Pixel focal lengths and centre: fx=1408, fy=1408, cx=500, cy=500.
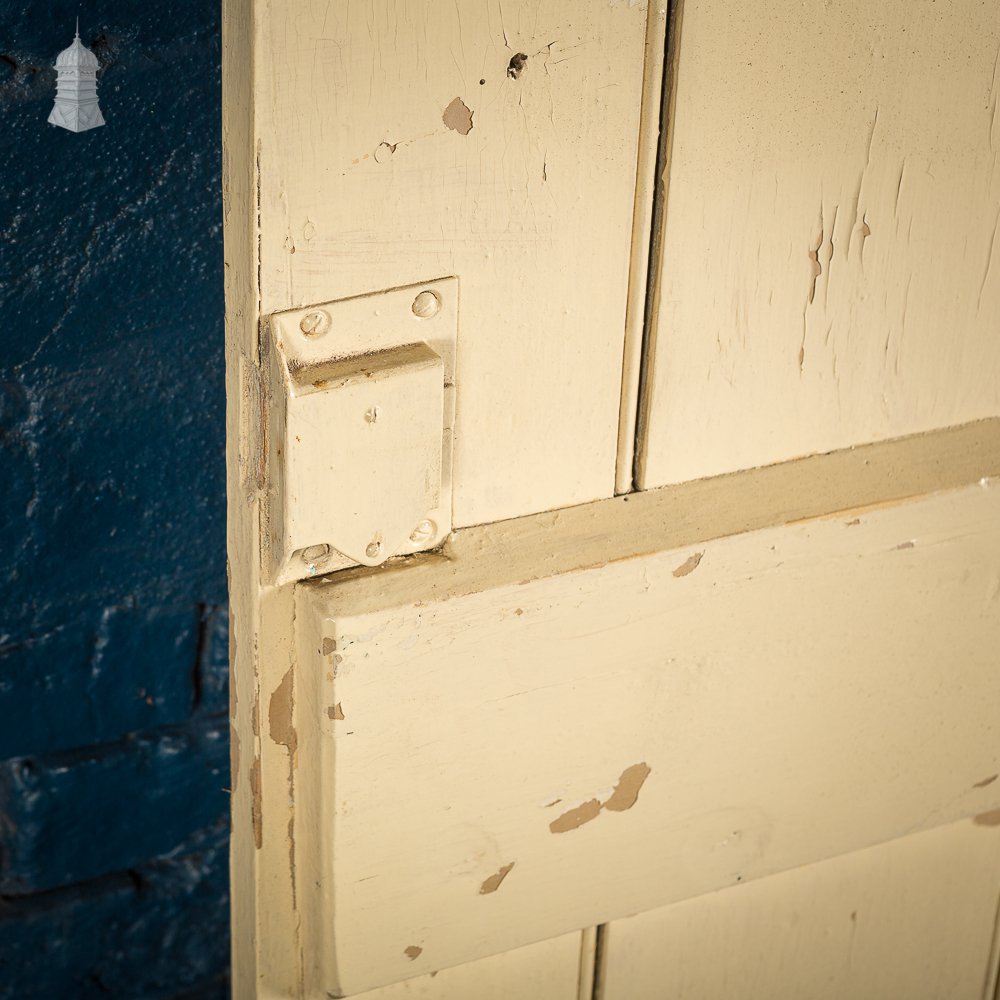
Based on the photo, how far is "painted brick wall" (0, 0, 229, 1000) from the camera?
2.95ft

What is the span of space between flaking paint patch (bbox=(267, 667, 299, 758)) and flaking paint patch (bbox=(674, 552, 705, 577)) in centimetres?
15

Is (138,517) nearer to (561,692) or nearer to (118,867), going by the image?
(118,867)

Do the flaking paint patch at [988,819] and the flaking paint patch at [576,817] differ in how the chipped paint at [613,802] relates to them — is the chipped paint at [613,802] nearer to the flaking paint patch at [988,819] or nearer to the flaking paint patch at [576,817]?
the flaking paint patch at [576,817]

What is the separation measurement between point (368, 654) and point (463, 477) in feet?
0.23

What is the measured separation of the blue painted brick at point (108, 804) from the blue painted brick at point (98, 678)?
25 mm

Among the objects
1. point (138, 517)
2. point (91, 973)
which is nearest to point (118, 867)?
point (91, 973)

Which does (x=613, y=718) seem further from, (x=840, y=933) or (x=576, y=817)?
(x=840, y=933)

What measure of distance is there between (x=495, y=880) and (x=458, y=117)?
0.93 feet

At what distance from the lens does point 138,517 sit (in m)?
1.04

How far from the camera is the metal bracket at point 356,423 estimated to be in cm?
43

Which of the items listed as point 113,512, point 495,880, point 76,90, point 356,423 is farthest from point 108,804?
point 356,423

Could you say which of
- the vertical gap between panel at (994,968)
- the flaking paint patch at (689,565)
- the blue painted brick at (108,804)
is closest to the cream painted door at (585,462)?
the flaking paint patch at (689,565)

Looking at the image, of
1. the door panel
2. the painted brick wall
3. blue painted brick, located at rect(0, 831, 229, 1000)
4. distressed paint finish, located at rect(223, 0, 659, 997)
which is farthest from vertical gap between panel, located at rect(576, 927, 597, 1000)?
blue painted brick, located at rect(0, 831, 229, 1000)

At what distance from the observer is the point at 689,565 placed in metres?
0.52
